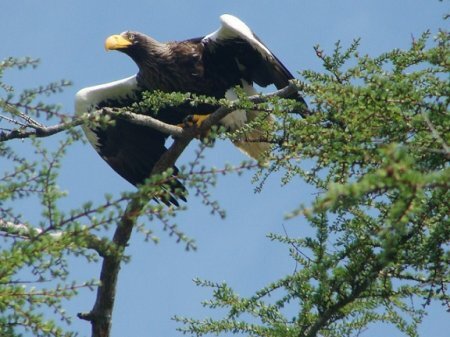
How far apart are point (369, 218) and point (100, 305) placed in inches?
62.7

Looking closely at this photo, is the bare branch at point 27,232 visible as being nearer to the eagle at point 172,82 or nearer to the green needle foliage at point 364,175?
the green needle foliage at point 364,175

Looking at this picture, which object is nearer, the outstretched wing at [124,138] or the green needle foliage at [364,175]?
the green needle foliage at [364,175]

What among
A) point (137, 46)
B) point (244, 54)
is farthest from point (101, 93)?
point (244, 54)

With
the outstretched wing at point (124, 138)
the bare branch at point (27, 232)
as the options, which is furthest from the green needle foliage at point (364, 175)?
the outstretched wing at point (124, 138)

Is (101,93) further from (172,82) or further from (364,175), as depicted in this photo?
(364,175)

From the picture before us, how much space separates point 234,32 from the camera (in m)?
6.94

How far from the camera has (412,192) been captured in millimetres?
2176

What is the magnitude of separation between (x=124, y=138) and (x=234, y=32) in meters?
1.32

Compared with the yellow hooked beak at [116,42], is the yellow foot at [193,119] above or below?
below

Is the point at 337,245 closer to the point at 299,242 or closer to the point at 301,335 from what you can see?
the point at 301,335

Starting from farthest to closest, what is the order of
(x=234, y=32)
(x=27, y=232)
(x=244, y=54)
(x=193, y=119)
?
(x=244, y=54) < (x=234, y=32) < (x=193, y=119) < (x=27, y=232)

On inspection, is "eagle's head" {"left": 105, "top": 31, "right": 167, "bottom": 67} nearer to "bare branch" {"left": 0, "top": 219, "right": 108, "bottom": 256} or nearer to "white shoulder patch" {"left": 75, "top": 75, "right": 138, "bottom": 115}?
"white shoulder patch" {"left": 75, "top": 75, "right": 138, "bottom": 115}

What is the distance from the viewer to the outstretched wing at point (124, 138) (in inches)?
291

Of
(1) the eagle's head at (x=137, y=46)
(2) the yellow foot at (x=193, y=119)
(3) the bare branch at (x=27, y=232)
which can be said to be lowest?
(3) the bare branch at (x=27, y=232)
